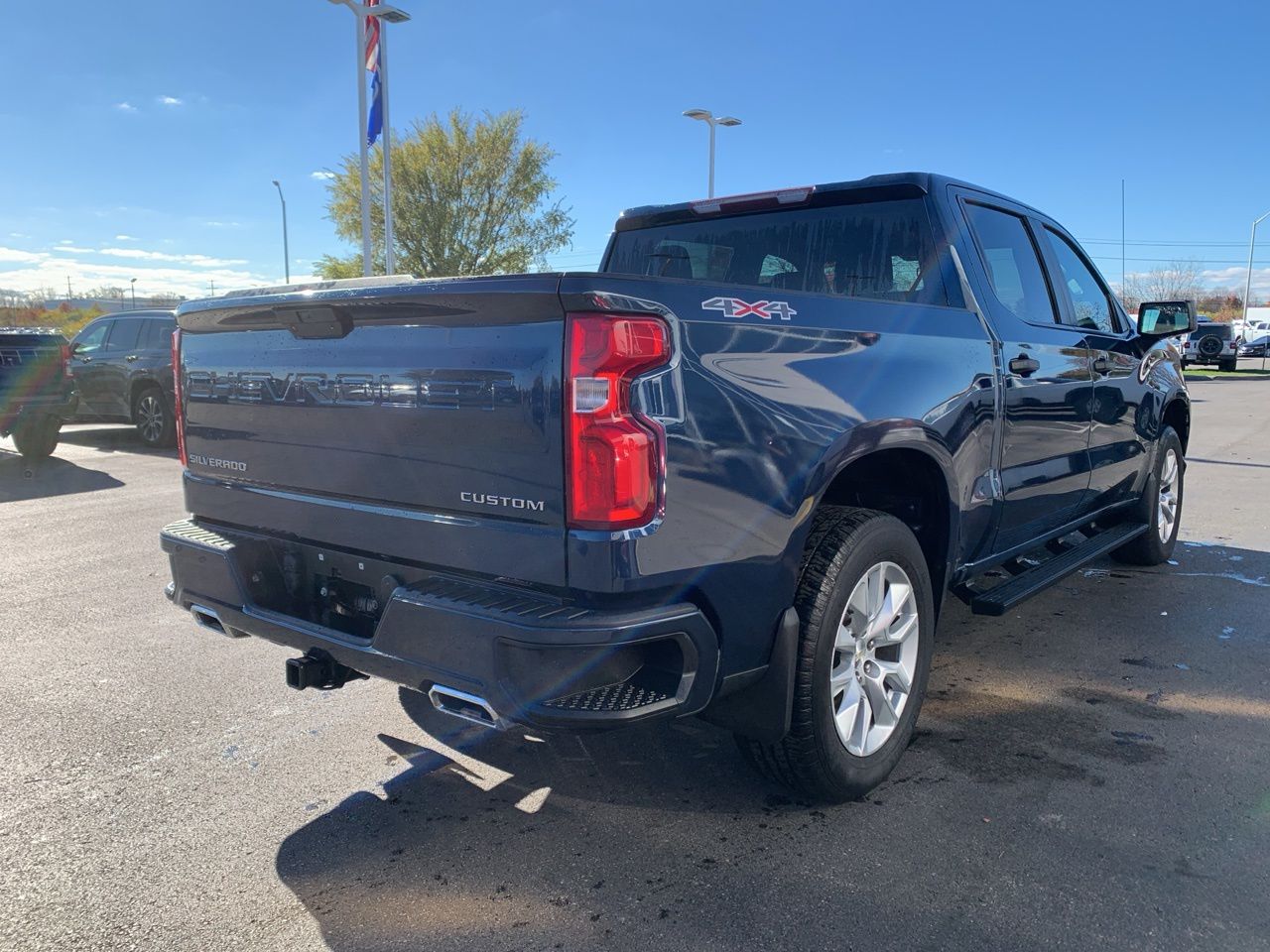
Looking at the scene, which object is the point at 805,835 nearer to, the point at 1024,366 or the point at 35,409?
the point at 1024,366

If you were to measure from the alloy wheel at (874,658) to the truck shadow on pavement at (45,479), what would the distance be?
8246 mm

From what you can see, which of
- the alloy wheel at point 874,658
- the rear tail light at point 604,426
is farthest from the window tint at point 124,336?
the rear tail light at point 604,426

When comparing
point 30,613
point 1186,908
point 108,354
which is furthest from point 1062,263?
point 108,354

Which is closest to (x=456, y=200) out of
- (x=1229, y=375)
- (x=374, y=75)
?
(x=374, y=75)

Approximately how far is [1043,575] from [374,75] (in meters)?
16.8

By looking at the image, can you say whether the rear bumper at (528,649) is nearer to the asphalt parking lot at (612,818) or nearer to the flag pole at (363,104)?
the asphalt parking lot at (612,818)

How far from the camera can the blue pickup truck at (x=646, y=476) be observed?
224 centimetres

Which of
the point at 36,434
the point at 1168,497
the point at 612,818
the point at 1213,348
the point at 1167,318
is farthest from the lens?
the point at 1213,348

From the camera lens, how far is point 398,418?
8.36 feet

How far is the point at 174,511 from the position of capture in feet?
25.1

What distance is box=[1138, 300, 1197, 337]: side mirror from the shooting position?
208 inches

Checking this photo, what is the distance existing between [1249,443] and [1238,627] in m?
9.68

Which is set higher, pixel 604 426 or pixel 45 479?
pixel 604 426

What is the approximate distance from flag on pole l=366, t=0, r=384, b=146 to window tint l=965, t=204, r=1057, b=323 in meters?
15.7
